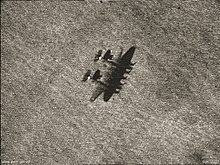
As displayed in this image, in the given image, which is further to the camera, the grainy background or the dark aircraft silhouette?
the dark aircraft silhouette

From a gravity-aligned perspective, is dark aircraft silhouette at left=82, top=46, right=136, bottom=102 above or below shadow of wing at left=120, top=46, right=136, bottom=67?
below

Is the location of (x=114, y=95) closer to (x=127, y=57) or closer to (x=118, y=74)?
(x=118, y=74)

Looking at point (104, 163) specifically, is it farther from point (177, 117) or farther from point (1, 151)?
point (1, 151)

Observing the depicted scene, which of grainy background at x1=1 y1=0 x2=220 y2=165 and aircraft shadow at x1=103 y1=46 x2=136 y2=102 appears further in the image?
aircraft shadow at x1=103 y1=46 x2=136 y2=102

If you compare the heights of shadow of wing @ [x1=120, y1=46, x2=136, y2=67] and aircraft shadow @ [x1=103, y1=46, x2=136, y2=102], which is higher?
shadow of wing @ [x1=120, y1=46, x2=136, y2=67]

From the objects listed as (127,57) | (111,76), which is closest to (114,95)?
(111,76)
